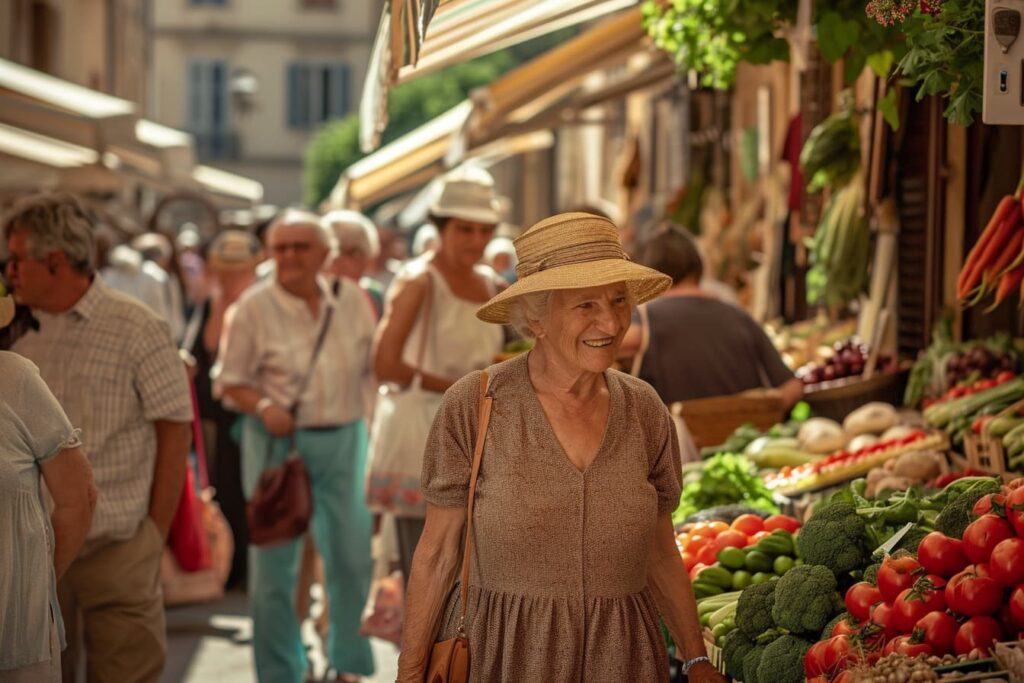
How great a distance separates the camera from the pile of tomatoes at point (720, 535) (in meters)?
5.54

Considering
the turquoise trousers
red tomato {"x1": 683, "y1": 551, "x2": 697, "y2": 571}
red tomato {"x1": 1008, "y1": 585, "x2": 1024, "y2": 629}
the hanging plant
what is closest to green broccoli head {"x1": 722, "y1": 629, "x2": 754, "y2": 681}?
red tomato {"x1": 683, "y1": 551, "x2": 697, "y2": 571}

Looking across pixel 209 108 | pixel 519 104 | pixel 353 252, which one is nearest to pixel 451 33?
pixel 353 252

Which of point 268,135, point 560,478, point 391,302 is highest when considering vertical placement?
point 268,135

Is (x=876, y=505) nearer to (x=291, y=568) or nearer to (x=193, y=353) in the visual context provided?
(x=291, y=568)

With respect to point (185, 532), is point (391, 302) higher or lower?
higher

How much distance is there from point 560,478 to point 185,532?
187 inches

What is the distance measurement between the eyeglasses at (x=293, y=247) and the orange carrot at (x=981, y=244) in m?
3.50

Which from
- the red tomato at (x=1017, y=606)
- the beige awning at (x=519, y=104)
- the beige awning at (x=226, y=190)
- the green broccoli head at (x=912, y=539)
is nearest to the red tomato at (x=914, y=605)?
the red tomato at (x=1017, y=606)

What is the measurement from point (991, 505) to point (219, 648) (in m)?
5.90

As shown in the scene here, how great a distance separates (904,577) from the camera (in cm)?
417

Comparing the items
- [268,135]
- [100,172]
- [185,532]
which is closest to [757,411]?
[185,532]

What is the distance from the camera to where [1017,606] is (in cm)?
372

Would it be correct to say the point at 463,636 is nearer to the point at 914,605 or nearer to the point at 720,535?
the point at 914,605

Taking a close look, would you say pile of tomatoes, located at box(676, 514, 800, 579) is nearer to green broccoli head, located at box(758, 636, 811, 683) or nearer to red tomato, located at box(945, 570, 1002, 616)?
green broccoli head, located at box(758, 636, 811, 683)
